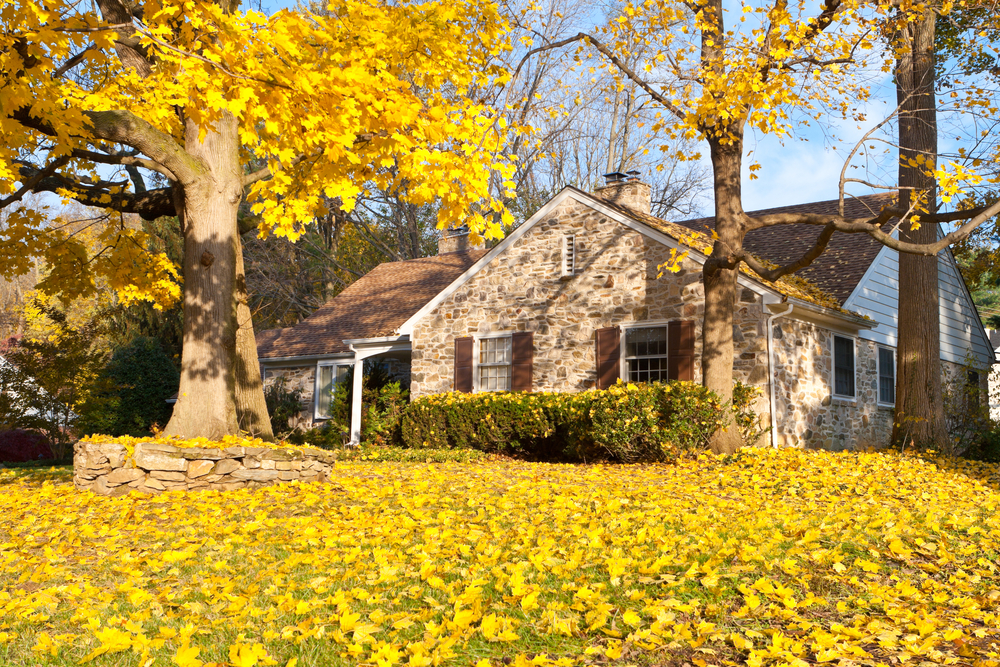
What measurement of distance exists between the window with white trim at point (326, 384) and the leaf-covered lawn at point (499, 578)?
457 inches

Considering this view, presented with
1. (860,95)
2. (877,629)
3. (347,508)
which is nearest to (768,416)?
(860,95)

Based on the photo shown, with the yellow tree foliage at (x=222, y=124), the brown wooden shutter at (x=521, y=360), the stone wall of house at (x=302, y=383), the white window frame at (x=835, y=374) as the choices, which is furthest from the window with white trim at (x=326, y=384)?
the white window frame at (x=835, y=374)

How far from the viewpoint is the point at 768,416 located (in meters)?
12.6

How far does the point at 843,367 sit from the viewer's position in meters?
14.6

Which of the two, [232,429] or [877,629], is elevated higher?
[232,429]

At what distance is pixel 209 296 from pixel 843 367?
11338 mm

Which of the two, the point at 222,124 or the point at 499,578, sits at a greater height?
the point at 222,124

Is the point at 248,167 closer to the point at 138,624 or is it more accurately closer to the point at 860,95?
the point at 860,95

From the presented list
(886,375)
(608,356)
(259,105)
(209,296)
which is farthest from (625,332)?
(259,105)

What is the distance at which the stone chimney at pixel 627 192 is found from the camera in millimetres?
15680

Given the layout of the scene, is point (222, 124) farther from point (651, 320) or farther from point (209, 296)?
point (651, 320)

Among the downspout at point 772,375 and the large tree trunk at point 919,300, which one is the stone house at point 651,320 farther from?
the large tree trunk at point 919,300

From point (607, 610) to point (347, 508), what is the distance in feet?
12.5

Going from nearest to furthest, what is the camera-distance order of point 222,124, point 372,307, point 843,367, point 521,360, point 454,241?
1. point 222,124
2. point 843,367
3. point 521,360
4. point 372,307
5. point 454,241
